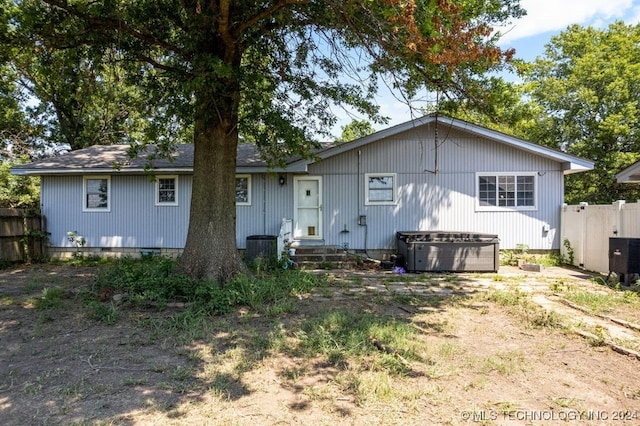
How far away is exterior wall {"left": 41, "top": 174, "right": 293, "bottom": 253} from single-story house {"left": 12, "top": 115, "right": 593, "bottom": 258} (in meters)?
0.03

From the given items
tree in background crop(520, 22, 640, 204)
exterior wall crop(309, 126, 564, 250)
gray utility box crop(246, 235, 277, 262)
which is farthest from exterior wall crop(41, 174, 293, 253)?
tree in background crop(520, 22, 640, 204)

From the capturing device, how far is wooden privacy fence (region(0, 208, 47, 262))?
10742mm

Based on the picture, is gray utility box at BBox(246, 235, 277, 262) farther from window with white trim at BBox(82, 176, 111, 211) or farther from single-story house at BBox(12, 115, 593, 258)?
window with white trim at BBox(82, 176, 111, 211)

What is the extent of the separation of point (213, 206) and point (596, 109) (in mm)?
23517

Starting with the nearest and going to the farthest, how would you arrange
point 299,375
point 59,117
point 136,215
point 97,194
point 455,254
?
point 299,375 → point 455,254 → point 136,215 → point 97,194 → point 59,117

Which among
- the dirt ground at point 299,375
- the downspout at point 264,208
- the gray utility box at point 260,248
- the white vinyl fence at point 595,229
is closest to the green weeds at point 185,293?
the dirt ground at point 299,375

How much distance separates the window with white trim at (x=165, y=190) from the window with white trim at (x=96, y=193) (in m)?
1.60

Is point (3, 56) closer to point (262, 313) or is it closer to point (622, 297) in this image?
point (262, 313)

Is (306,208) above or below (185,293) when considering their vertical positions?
above

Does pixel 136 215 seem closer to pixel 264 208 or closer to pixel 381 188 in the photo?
pixel 264 208

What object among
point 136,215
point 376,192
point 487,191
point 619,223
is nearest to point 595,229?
point 619,223

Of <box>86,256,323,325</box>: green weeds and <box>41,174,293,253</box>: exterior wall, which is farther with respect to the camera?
<box>41,174,293,253</box>: exterior wall

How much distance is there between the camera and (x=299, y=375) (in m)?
3.61

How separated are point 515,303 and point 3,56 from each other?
393 inches
